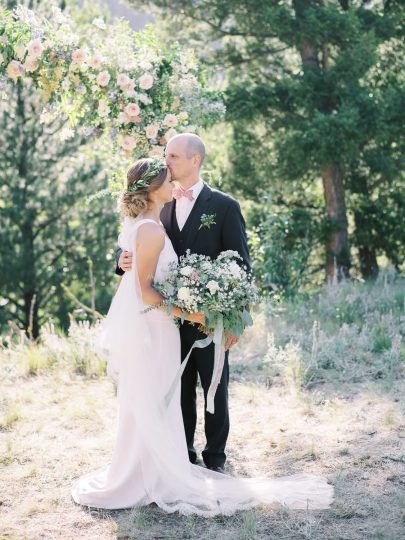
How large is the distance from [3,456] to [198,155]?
2.47 metres

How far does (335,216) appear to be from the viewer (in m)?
12.5

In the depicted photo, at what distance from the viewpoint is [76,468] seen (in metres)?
4.73

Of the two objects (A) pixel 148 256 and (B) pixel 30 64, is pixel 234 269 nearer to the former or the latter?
(A) pixel 148 256

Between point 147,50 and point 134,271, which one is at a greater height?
point 147,50

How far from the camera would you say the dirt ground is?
12.2 feet

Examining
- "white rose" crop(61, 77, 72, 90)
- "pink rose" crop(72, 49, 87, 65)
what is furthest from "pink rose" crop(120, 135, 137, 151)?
"pink rose" crop(72, 49, 87, 65)

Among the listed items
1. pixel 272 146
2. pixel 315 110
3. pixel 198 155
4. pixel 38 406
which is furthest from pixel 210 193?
pixel 272 146

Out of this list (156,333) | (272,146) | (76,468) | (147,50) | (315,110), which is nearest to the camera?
(156,333)

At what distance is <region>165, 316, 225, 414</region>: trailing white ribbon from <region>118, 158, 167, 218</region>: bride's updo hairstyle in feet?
2.72

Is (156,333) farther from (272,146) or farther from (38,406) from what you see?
(272,146)

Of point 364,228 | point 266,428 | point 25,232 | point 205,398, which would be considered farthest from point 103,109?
point 25,232

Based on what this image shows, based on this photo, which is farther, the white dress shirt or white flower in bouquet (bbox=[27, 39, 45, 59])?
white flower in bouquet (bbox=[27, 39, 45, 59])

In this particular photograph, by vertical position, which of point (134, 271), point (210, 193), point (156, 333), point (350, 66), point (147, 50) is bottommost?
point (156, 333)

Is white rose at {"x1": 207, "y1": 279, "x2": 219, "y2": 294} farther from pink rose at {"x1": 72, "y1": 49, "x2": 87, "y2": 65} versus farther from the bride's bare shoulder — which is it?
pink rose at {"x1": 72, "y1": 49, "x2": 87, "y2": 65}
